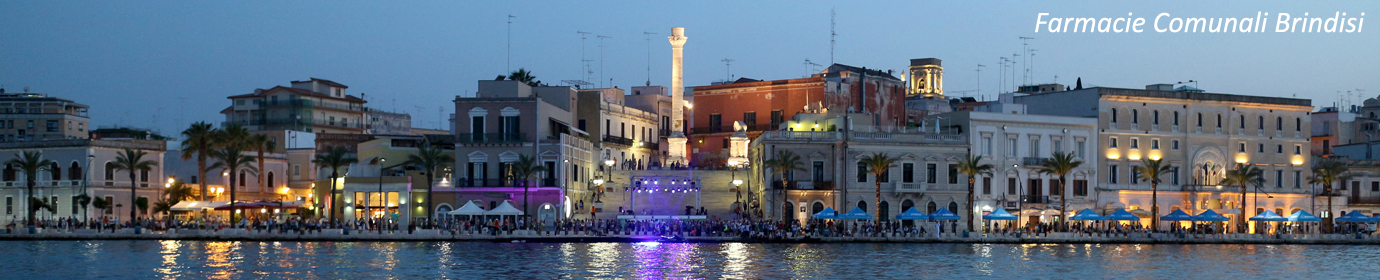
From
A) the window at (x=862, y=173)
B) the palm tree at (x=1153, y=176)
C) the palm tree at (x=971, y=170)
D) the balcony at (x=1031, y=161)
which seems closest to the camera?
the palm tree at (x=971, y=170)

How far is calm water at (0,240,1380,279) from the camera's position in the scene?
47062 millimetres

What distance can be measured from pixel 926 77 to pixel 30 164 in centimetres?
8628

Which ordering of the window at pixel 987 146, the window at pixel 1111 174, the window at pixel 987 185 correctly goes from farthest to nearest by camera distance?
the window at pixel 1111 174, the window at pixel 987 146, the window at pixel 987 185

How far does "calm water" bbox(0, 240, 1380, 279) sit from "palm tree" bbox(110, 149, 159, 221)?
33.3 ft

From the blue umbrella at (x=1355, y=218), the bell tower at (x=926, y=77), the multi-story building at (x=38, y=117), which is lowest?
the blue umbrella at (x=1355, y=218)

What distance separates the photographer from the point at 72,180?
74.8 metres

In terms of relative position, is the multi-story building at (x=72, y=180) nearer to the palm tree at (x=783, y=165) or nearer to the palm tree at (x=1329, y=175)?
the palm tree at (x=783, y=165)

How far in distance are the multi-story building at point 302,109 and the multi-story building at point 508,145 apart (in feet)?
124

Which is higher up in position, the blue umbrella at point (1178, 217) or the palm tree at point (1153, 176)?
the palm tree at point (1153, 176)

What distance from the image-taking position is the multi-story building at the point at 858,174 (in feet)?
230

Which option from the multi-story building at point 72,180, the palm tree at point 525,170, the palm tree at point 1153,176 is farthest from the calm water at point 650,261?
the multi-story building at point 72,180

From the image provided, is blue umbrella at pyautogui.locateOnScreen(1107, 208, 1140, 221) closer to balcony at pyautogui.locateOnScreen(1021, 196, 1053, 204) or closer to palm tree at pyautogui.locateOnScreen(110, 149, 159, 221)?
balcony at pyautogui.locateOnScreen(1021, 196, 1053, 204)

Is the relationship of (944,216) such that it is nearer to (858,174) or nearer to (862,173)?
(862,173)

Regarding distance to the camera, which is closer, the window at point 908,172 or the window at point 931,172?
A: the window at point 908,172
